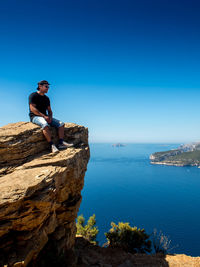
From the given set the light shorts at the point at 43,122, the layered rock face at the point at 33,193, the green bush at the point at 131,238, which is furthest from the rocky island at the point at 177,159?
the light shorts at the point at 43,122

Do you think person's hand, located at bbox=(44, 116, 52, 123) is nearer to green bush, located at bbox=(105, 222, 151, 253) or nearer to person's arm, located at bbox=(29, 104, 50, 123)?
person's arm, located at bbox=(29, 104, 50, 123)

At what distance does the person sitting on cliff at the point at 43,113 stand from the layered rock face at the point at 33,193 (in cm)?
41

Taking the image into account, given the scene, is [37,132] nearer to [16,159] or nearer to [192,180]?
[16,159]

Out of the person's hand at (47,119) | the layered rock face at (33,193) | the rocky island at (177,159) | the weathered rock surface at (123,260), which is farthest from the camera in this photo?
the rocky island at (177,159)

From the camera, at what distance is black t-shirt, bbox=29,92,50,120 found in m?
8.14

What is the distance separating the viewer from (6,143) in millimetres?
6840

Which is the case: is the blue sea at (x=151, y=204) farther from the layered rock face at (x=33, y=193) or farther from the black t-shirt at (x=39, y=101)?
the black t-shirt at (x=39, y=101)

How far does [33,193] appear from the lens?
539 cm

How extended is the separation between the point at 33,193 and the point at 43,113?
4.78 metres

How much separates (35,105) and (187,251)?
2225 inches

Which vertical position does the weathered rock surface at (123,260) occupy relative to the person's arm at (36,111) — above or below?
below

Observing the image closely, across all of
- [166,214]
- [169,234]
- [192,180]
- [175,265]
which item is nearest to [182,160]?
[192,180]

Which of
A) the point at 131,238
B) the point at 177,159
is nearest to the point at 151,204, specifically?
the point at 131,238

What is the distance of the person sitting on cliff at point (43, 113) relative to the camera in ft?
26.6
